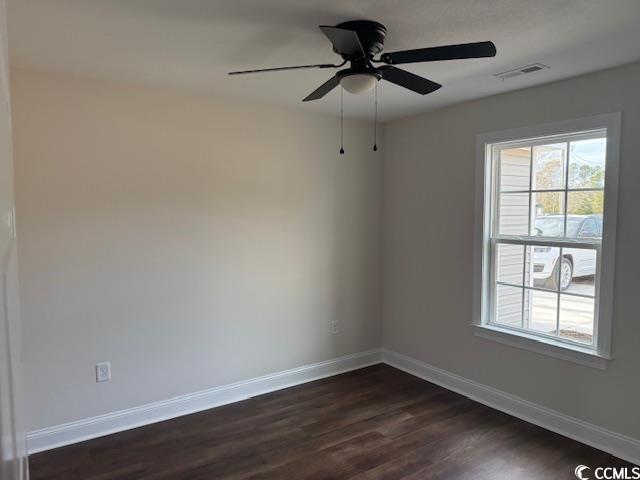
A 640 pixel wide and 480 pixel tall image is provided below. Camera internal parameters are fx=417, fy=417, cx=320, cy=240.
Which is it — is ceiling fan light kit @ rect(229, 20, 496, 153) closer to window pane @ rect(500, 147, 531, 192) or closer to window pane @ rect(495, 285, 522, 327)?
window pane @ rect(500, 147, 531, 192)

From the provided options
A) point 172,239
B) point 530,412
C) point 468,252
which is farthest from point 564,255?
point 172,239

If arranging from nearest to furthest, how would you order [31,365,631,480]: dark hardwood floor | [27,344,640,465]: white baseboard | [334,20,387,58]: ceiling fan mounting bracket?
[334,20,387,58]: ceiling fan mounting bracket → [31,365,631,480]: dark hardwood floor → [27,344,640,465]: white baseboard

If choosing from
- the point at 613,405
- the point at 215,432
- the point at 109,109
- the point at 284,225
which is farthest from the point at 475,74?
the point at 215,432

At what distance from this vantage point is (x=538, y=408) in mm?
3053

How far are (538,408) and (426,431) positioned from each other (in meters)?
0.85

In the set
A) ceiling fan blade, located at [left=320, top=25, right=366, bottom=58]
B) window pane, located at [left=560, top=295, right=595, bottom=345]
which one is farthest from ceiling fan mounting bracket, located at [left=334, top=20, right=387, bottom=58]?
window pane, located at [left=560, top=295, right=595, bottom=345]

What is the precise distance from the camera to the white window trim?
2.62m

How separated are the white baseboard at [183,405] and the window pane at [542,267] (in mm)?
1810

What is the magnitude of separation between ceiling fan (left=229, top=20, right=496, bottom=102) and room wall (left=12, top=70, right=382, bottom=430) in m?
1.37

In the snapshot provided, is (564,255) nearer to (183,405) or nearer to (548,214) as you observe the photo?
(548,214)

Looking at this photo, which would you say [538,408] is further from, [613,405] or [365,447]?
[365,447]

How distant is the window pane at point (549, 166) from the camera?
9.73ft

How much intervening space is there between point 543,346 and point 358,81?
7.58 feet

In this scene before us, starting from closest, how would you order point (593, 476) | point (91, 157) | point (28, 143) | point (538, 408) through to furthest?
point (593, 476), point (28, 143), point (91, 157), point (538, 408)
